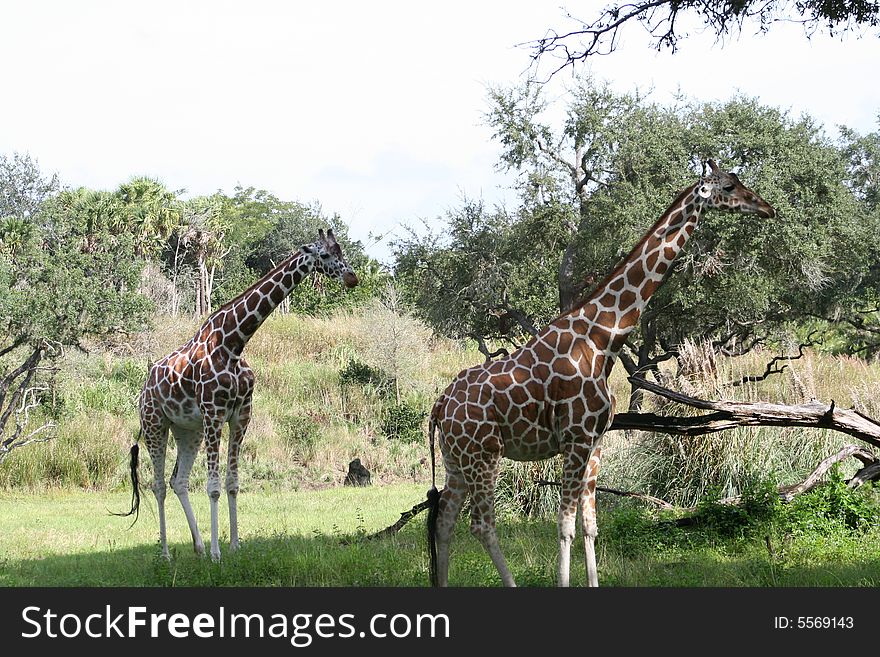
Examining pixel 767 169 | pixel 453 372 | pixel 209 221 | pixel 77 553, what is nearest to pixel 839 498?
pixel 77 553

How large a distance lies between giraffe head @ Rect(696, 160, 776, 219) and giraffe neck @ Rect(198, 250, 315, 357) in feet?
12.0

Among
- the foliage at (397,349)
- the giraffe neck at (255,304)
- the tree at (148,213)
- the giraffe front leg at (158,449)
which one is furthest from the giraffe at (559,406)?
the tree at (148,213)

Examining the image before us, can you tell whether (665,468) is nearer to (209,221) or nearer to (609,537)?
(609,537)

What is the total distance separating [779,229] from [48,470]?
14130 mm

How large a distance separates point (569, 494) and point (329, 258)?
332 centimetres

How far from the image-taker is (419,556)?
8.45 m

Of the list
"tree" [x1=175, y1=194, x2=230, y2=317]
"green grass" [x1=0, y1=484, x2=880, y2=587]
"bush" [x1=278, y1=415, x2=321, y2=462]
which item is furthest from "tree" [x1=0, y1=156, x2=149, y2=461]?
"tree" [x1=175, y1=194, x2=230, y2=317]

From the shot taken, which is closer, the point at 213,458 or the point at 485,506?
the point at 485,506

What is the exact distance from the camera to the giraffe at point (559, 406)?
6391 mm

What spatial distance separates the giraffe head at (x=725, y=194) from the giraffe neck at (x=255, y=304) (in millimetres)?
3650

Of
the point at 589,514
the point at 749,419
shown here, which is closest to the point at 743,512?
the point at 749,419

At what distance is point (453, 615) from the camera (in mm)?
5543

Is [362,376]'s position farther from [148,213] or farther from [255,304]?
[148,213]

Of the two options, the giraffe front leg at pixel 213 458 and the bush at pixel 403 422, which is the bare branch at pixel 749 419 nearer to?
the giraffe front leg at pixel 213 458
